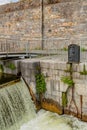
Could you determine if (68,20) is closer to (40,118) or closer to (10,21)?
(10,21)

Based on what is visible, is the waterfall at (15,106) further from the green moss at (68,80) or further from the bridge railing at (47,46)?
the bridge railing at (47,46)

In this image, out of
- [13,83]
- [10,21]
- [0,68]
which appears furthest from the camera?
[10,21]

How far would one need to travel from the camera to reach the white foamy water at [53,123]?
307 inches

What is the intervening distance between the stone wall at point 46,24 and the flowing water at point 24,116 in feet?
12.2

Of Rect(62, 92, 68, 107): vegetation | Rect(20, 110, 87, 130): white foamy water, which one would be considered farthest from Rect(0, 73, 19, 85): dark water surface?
Rect(62, 92, 68, 107): vegetation

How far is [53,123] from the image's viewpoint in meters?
8.10

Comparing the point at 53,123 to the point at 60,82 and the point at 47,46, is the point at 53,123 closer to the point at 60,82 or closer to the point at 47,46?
the point at 60,82

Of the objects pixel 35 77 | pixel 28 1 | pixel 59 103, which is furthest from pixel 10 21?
pixel 59 103

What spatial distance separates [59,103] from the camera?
8.70 metres

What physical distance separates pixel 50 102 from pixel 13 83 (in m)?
1.73

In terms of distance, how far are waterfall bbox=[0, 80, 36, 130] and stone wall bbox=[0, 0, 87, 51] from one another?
351cm

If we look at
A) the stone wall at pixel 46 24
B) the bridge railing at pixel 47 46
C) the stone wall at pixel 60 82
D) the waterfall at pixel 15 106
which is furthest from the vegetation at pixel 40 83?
the stone wall at pixel 46 24

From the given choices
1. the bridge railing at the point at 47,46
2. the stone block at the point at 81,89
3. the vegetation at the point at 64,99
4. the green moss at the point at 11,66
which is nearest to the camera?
the stone block at the point at 81,89

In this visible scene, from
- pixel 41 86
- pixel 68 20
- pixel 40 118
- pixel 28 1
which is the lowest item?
pixel 40 118
